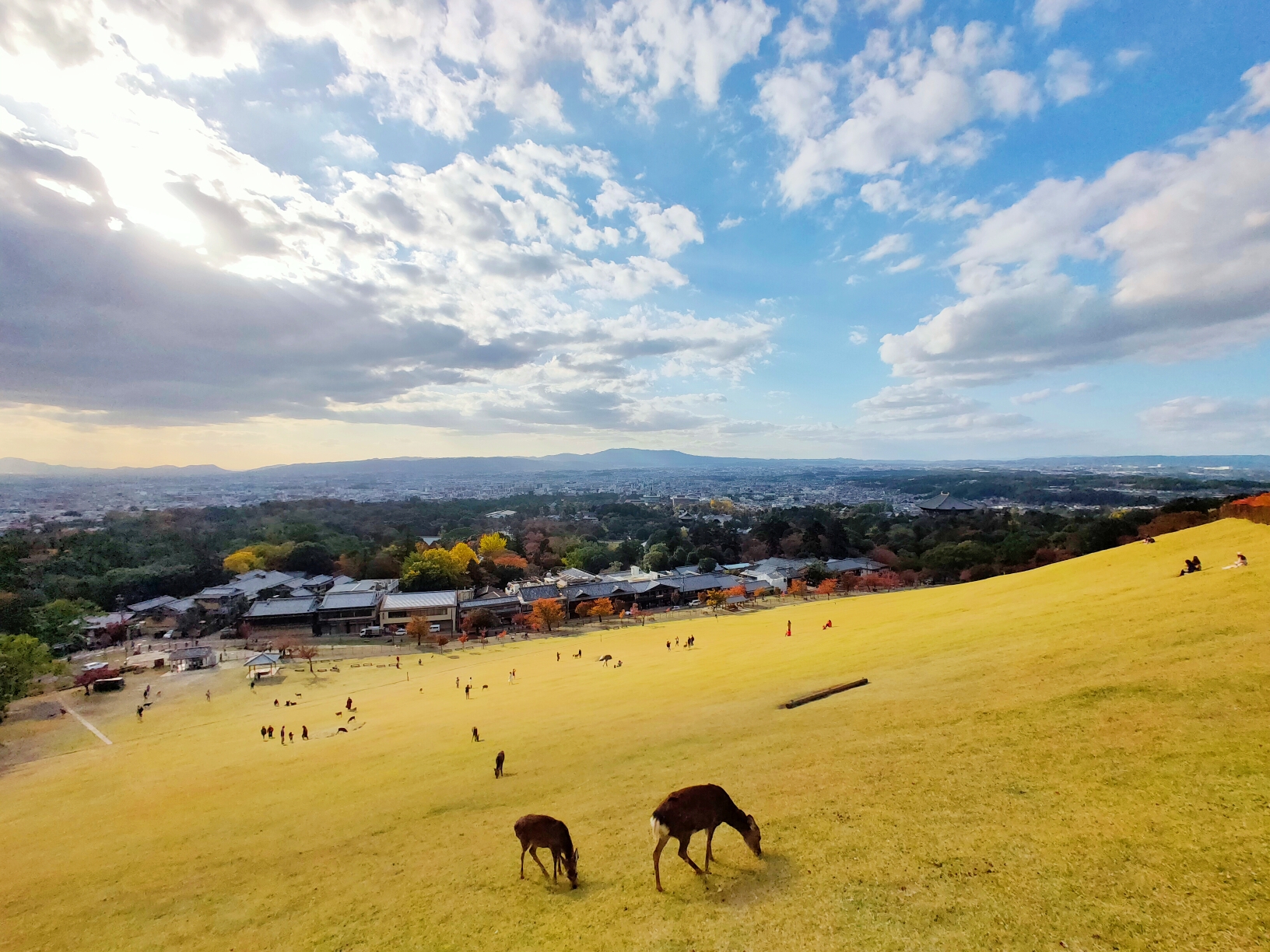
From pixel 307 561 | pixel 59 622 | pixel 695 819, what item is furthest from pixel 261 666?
pixel 695 819

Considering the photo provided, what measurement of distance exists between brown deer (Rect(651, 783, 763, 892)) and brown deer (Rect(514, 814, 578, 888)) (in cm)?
140

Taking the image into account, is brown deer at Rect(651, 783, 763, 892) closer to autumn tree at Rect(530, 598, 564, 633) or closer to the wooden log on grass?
the wooden log on grass

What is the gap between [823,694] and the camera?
50.5ft

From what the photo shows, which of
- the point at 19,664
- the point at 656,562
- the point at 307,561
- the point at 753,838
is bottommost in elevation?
the point at 307,561

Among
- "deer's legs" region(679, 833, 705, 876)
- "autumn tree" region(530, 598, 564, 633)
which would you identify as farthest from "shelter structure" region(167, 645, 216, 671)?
"deer's legs" region(679, 833, 705, 876)

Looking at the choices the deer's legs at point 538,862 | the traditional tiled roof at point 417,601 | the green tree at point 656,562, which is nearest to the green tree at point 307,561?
the traditional tiled roof at point 417,601

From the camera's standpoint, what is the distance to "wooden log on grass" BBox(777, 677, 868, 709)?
1510 cm

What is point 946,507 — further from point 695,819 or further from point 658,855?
point 658,855

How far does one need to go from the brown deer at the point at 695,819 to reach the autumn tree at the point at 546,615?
1733 inches

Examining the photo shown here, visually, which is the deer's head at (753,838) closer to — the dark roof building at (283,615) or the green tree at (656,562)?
the dark roof building at (283,615)

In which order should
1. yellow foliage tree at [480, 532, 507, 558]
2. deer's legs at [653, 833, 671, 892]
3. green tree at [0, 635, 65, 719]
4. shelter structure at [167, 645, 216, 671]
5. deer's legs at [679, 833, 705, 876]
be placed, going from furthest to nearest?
yellow foliage tree at [480, 532, 507, 558], shelter structure at [167, 645, 216, 671], green tree at [0, 635, 65, 719], deer's legs at [679, 833, 705, 876], deer's legs at [653, 833, 671, 892]

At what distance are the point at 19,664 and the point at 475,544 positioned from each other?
63.8 metres

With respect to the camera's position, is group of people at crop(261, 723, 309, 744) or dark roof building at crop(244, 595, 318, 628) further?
dark roof building at crop(244, 595, 318, 628)

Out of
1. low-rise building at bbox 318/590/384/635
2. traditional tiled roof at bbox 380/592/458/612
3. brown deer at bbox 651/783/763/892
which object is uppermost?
brown deer at bbox 651/783/763/892
